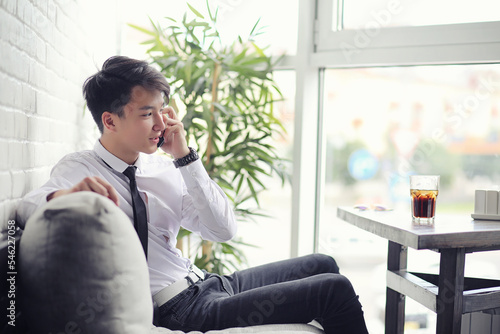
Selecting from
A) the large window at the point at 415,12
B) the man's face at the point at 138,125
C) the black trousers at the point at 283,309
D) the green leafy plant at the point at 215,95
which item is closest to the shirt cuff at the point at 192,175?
the man's face at the point at 138,125

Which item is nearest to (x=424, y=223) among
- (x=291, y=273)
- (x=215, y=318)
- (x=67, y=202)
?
(x=291, y=273)

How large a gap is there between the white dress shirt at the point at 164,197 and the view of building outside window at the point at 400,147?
1.05 metres

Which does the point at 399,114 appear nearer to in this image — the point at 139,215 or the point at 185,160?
the point at 185,160

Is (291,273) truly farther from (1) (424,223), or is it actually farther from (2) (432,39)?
(2) (432,39)

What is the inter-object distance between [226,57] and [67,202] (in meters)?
1.64

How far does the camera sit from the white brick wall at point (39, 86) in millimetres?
1321

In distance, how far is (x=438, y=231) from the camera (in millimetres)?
1503

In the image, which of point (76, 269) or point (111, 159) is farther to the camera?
point (111, 159)

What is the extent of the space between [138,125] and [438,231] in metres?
1.01

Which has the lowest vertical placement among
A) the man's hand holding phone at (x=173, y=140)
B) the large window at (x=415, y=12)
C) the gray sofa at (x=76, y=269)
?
the gray sofa at (x=76, y=269)

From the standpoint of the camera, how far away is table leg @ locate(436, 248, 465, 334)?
1518 mm

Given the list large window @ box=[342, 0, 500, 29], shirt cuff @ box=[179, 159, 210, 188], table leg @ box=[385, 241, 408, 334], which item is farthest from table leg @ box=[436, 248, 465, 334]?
large window @ box=[342, 0, 500, 29]

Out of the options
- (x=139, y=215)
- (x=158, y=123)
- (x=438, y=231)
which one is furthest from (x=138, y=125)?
(x=438, y=231)

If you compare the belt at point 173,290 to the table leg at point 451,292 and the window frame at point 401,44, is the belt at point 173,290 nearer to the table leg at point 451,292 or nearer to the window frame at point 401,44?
the table leg at point 451,292
